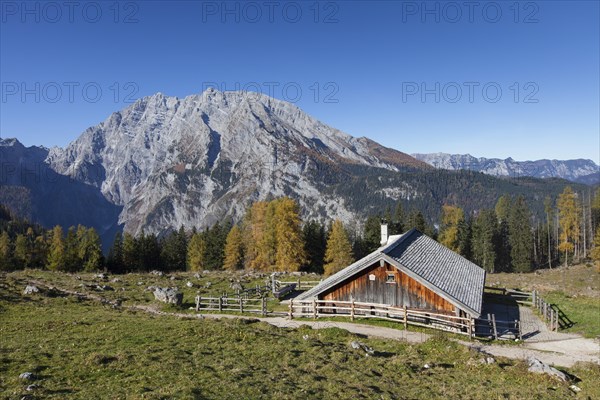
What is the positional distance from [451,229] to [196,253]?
6403cm

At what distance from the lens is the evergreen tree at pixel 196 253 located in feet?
326

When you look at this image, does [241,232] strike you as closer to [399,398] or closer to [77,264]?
[77,264]

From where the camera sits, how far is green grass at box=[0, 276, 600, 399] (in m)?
14.5

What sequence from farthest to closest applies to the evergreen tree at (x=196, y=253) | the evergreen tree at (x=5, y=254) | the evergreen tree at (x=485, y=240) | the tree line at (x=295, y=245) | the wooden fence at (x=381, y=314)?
the evergreen tree at (x=196, y=253) < the evergreen tree at (x=485, y=240) < the evergreen tree at (x=5, y=254) < the tree line at (x=295, y=245) < the wooden fence at (x=381, y=314)

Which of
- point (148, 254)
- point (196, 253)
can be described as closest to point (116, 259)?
point (148, 254)

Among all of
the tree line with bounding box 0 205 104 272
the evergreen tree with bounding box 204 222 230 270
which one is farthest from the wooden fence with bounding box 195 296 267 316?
the evergreen tree with bounding box 204 222 230 270

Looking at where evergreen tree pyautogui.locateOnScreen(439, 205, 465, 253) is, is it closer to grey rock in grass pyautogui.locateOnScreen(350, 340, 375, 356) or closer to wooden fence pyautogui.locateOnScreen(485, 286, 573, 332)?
wooden fence pyautogui.locateOnScreen(485, 286, 573, 332)

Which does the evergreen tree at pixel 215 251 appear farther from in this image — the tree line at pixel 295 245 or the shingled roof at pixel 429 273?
the shingled roof at pixel 429 273

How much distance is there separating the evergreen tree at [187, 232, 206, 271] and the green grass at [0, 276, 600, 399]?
73.3 meters

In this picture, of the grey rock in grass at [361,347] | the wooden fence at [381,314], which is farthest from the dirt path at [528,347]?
the grey rock in grass at [361,347]

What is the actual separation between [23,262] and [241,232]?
54449 mm

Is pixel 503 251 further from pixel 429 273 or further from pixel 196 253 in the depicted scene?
pixel 429 273

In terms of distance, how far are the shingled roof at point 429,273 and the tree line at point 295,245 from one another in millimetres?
39034

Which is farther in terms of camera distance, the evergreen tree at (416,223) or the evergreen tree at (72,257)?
the evergreen tree at (416,223)
